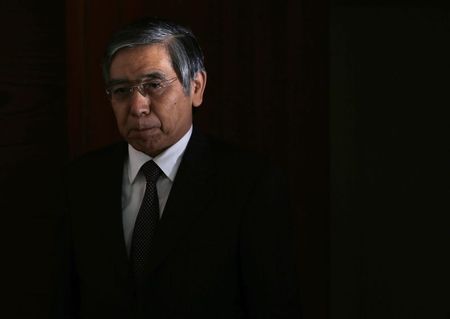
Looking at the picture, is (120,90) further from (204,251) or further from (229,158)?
(204,251)

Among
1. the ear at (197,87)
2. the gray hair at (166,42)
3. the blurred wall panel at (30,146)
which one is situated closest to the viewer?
the gray hair at (166,42)

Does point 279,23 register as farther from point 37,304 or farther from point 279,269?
point 37,304

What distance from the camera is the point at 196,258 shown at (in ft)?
4.64

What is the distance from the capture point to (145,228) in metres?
1.44

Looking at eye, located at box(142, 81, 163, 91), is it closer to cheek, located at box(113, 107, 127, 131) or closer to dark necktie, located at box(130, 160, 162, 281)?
cheek, located at box(113, 107, 127, 131)

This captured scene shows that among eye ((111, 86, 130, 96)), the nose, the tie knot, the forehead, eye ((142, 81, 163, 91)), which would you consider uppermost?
the forehead

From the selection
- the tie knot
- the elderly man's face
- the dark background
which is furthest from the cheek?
the dark background

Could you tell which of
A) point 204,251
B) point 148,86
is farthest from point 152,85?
point 204,251

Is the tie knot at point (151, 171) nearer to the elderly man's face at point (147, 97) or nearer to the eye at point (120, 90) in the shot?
the elderly man's face at point (147, 97)

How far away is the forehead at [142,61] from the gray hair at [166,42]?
1 cm

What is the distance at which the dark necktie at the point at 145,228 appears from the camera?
4.67 ft

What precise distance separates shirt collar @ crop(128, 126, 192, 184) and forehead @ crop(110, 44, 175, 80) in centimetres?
19

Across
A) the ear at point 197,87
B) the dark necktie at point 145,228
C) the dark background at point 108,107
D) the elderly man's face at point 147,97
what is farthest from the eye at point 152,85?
the dark background at point 108,107

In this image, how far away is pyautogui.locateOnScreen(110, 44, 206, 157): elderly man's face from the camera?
1395 millimetres
